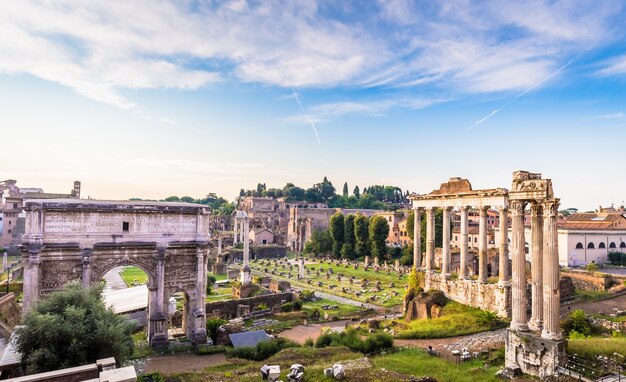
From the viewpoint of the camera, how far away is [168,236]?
73.0 feet

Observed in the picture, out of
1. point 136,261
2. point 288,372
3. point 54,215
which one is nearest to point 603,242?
point 288,372

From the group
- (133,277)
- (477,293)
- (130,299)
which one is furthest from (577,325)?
(133,277)

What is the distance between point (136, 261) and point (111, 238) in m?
1.81

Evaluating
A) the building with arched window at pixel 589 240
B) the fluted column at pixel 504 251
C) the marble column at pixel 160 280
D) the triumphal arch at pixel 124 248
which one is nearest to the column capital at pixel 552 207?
the fluted column at pixel 504 251

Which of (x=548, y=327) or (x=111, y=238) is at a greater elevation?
(x=111, y=238)

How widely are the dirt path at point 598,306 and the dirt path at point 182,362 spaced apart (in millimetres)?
21228

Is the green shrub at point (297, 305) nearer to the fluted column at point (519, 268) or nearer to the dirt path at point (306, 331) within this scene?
the dirt path at point (306, 331)

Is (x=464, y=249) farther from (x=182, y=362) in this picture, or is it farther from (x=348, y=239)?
(x=348, y=239)

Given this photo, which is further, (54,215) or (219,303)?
(219,303)

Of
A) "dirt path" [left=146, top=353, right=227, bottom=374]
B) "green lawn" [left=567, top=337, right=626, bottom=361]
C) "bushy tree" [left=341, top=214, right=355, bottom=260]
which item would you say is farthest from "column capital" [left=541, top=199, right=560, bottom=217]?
"bushy tree" [left=341, top=214, right=355, bottom=260]

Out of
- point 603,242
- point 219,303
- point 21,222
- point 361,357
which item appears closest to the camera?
point 361,357

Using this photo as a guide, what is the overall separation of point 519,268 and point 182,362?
1610cm

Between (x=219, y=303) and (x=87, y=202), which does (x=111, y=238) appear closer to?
(x=87, y=202)

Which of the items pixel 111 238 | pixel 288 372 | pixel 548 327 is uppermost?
pixel 111 238
